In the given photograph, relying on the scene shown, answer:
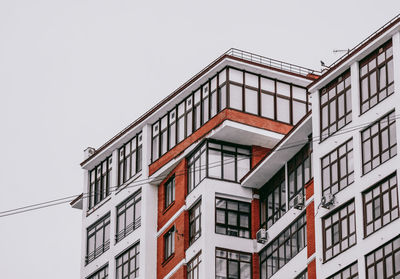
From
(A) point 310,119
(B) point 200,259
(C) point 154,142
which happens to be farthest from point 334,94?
(C) point 154,142

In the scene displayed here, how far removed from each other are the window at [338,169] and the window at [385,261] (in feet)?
13.3

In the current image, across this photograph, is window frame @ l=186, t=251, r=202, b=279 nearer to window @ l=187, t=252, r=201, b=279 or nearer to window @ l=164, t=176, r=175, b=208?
window @ l=187, t=252, r=201, b=279

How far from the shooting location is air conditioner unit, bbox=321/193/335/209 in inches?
2372

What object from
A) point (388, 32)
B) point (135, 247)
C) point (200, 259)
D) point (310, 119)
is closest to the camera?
point (388, 32)

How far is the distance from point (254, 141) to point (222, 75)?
3.95m

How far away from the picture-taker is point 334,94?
62469 mm

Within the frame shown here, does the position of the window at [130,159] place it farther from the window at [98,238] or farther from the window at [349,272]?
the window at [349,272]

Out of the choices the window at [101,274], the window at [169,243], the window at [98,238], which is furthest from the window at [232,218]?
the window at [101,274]

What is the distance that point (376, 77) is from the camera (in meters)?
59.5

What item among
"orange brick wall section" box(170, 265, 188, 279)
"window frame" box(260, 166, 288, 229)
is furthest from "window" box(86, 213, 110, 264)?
"window frame" box(260, 166, 288, 229)

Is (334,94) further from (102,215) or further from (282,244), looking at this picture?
(102,215)

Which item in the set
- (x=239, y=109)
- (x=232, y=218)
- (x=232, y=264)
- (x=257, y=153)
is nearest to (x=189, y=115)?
(x=239, y=109)

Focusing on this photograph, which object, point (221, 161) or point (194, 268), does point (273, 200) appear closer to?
point (221, 161)

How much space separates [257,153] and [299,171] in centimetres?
505
